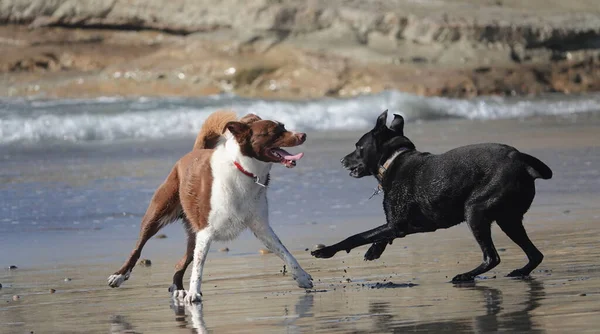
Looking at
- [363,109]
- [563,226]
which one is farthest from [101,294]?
[363,109]

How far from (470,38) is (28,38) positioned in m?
10.4

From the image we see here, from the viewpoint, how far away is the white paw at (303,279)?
7293 millimetres

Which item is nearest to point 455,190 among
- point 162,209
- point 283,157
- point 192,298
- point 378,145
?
point 378,145

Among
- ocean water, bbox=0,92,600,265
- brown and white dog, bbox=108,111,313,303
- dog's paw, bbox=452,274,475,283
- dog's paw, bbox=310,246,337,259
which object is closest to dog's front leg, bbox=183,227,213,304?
brown and white dog, bbox=108,111,313,303

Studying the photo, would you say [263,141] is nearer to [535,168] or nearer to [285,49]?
[535,168]

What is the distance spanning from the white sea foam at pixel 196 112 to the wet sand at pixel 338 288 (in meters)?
11.7

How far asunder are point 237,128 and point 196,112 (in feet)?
53.2

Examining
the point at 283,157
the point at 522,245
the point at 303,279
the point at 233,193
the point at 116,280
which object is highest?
the point at 283,157

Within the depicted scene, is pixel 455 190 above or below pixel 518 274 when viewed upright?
above

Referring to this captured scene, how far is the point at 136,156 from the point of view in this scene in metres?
17.3

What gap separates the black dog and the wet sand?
0.22 meters

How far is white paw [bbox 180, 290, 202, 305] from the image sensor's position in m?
7.02

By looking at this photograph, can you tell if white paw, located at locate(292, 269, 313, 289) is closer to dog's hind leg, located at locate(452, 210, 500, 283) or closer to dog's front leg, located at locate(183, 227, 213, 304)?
dog's front leg, located at locate(183, 227, 213, 304)

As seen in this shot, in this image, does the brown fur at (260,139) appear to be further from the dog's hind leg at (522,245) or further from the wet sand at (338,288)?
the dog's hind leg at (522,245)
